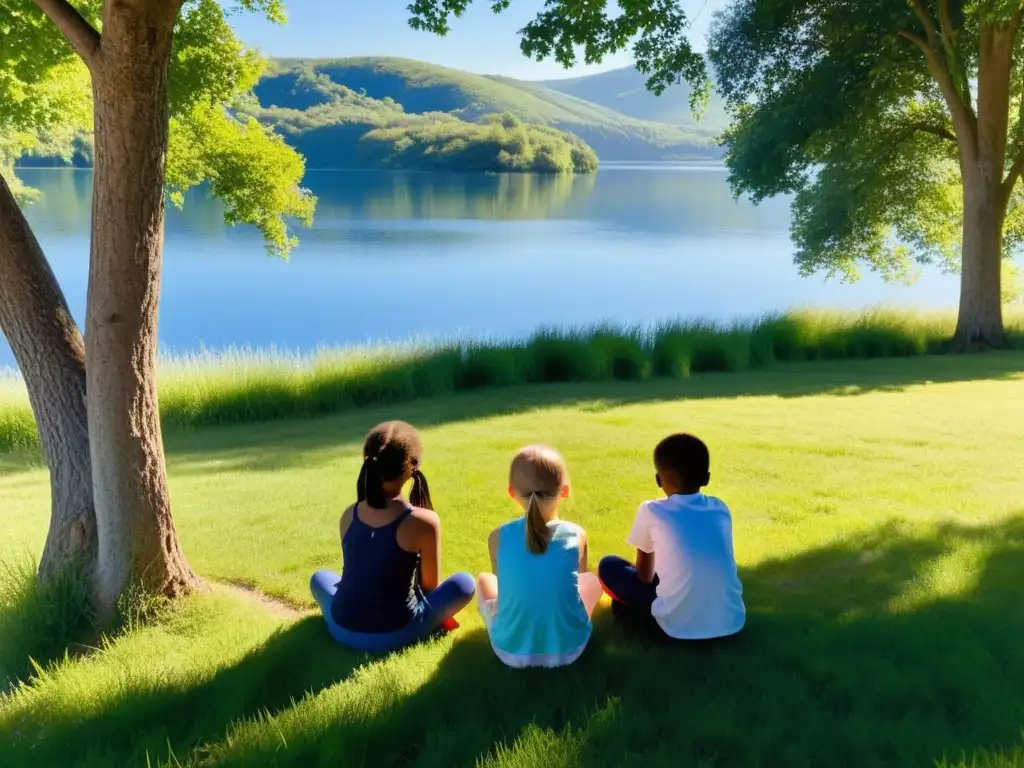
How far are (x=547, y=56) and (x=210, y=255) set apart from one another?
40.4 metres

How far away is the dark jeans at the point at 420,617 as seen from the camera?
3.48 meters

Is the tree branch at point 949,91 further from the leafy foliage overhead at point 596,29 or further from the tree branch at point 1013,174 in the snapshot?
the leafy foliage overhead at point 596,29

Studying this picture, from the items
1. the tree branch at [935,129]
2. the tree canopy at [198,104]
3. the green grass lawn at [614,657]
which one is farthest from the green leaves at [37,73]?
the tree branch at [935,129]

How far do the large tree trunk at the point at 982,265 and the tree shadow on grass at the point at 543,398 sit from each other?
97cm

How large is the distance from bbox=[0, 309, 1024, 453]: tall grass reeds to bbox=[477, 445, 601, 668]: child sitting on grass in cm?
831

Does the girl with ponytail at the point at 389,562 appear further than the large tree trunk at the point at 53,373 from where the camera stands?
No

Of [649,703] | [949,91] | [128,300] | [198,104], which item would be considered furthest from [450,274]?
[649,703]

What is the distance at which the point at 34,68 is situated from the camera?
9.73 metres

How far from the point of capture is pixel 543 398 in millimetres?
10867

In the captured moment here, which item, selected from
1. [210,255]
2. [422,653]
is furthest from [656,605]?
[210,255]

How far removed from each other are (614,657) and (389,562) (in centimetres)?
104

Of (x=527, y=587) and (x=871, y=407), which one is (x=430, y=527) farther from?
(x=871, y=407)

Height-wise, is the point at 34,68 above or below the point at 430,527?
above

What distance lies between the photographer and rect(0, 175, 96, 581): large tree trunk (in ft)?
12.7
